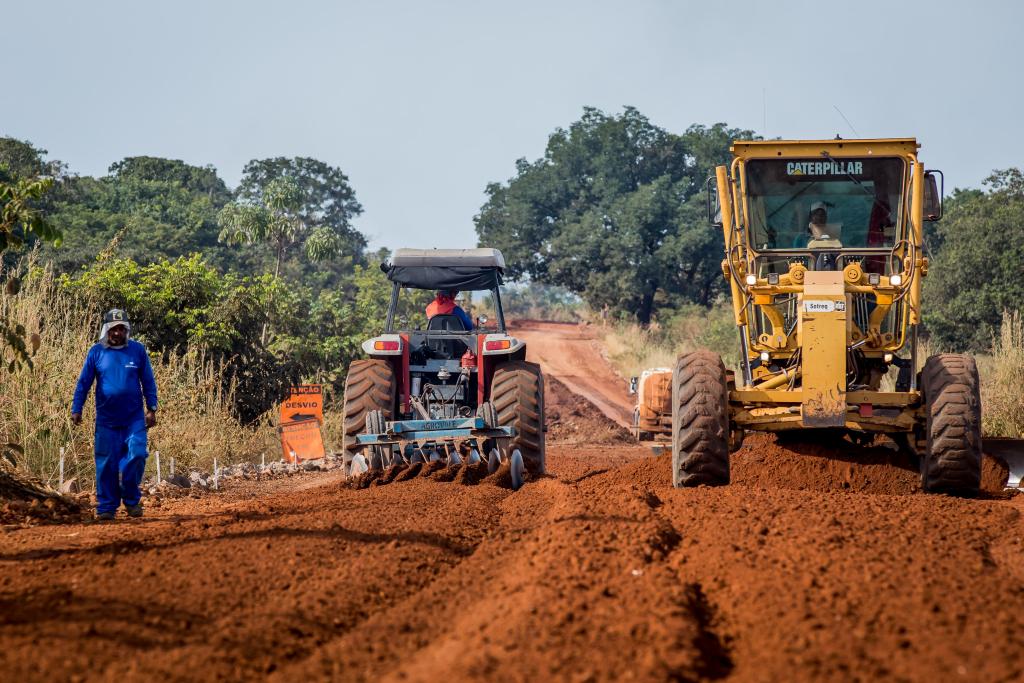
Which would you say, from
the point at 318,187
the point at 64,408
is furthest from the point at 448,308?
the point at 318,187

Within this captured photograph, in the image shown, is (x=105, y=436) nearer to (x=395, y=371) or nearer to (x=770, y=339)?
(x=395, y=371)

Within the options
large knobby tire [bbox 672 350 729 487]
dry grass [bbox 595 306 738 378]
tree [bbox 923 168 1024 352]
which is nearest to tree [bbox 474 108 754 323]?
dry grass [bbox 595 306 738 378]

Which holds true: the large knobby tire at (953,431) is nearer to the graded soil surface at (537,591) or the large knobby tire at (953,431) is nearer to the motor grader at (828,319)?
the motor grader at (828,319)

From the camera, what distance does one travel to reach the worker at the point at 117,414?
9203 mm

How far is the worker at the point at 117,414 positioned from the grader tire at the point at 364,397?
264cm

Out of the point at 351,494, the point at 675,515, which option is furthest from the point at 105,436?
the point at 675,515

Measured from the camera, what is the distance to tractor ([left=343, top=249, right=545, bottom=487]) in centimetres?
1096

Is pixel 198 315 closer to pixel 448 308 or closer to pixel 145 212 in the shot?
pixel 448 308

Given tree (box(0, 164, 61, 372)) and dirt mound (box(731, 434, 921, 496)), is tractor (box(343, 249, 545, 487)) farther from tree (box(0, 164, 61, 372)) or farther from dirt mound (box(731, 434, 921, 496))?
tree (box(0, 164, 61, 372))

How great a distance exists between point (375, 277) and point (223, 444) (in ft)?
84.5

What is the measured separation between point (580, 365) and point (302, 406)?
2111 centimetres

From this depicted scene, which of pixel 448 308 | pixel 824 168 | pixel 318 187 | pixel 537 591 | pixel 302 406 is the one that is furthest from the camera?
pixel 318 187

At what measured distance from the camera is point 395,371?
12398 mm

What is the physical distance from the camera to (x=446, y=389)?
12.5m
